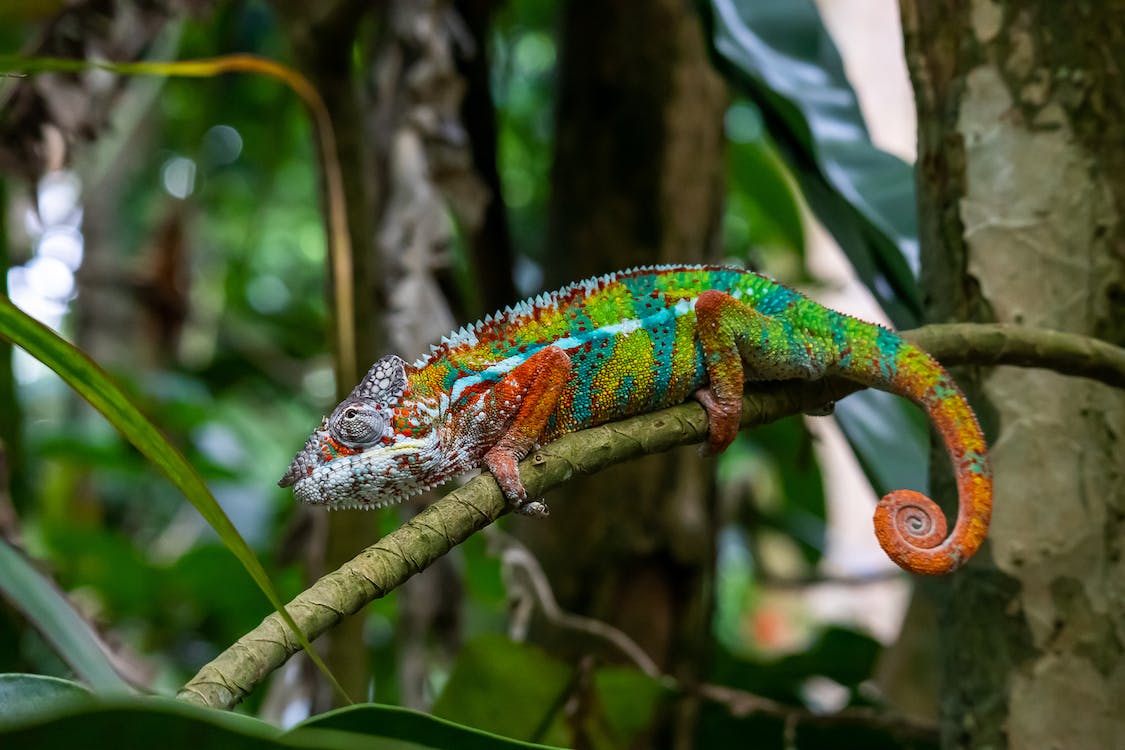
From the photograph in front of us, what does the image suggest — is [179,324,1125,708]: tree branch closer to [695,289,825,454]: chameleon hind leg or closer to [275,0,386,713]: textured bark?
[695,289,825,454]: chameleon hind leg

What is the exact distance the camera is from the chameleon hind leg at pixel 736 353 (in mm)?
1138

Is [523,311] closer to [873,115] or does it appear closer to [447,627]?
[447,627]

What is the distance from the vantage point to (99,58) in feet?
4.89

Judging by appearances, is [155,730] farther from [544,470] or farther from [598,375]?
[598,375]

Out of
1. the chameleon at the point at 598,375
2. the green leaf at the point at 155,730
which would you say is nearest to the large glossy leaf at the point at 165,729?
the green leaf at the point at 155,730

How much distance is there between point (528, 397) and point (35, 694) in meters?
0.70

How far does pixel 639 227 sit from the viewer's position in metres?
1.89

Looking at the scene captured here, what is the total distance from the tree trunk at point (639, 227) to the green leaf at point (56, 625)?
1254 millimetres

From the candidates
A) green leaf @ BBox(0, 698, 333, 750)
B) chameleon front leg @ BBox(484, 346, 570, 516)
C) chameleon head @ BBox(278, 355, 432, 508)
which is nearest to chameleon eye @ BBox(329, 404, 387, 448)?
chameleon head @ BBox(278, 355, 432, 508)

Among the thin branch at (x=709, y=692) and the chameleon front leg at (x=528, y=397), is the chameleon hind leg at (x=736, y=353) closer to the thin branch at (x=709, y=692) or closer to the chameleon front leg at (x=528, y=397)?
the chameleon front leg at (x=528, y=397)

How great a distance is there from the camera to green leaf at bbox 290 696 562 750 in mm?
482

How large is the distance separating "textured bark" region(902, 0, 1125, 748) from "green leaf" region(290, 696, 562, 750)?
802mm

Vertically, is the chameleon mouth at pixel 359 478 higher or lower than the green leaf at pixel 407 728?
higher

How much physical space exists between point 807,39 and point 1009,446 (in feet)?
2.10
